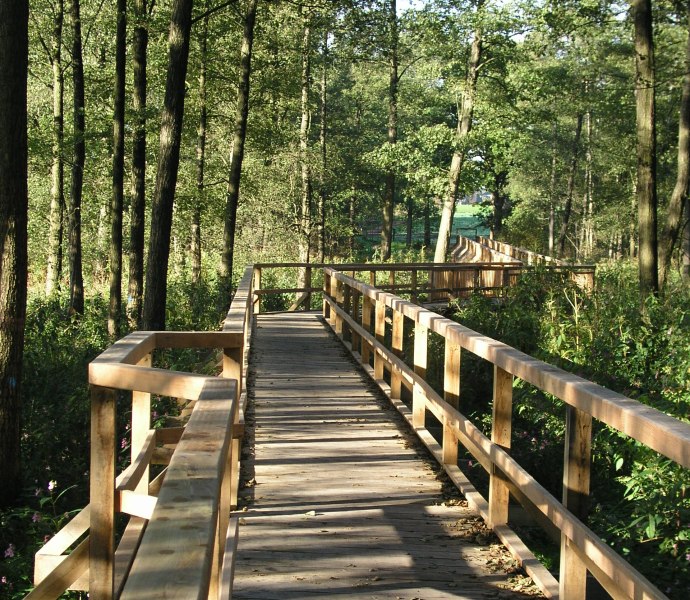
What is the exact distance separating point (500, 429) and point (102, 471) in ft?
7.62

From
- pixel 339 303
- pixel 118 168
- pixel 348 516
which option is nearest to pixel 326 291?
pixel 339 303

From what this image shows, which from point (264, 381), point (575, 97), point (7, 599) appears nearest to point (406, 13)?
point (575, 97)

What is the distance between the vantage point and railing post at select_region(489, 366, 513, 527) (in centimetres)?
480

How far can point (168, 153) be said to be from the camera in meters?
12.8

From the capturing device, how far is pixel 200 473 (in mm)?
1832

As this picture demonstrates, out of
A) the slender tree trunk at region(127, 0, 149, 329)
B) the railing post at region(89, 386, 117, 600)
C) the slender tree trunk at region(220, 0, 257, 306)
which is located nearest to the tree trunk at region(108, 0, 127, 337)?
the slender tree trunk at region(127, 0, 149, 329)

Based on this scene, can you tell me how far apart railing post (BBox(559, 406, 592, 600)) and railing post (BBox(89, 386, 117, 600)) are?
73.8 inches

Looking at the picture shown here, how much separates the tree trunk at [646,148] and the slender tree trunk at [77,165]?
11365 mm

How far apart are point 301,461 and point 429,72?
88.5 feet

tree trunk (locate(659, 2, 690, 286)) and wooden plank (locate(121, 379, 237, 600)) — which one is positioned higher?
tree trunk (locate(659, 2, 690, 286))

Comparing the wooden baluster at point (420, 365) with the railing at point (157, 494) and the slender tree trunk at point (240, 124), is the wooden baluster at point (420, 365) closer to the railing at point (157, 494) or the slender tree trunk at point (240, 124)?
the railing at point (157, 494)

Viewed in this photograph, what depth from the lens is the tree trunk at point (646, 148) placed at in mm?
14031

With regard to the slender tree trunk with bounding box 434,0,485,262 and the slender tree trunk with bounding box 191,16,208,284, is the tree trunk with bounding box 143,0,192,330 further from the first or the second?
the slender tree trunk with bounding box 434,0,485,262

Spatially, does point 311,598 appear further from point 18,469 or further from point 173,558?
point 18,469
